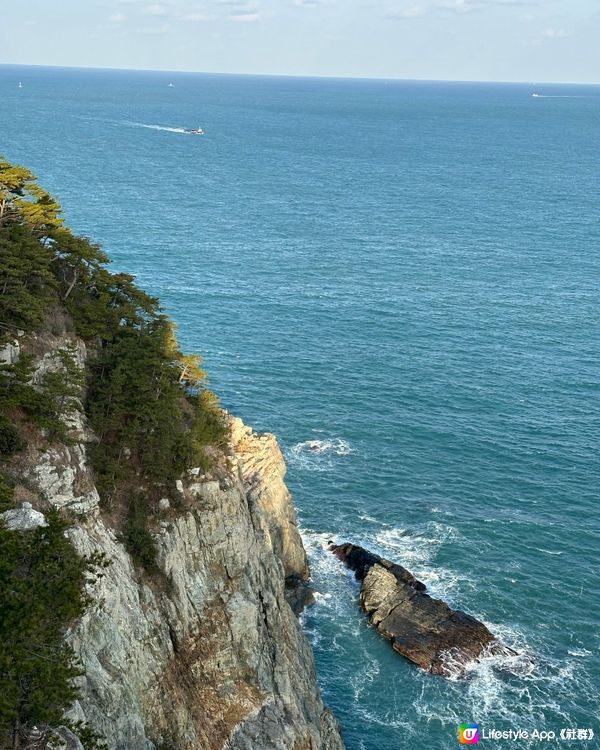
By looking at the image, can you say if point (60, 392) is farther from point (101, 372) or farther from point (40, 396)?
point (101, 372)

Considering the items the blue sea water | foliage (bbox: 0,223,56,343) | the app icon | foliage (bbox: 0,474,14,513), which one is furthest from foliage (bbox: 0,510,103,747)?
the app icon

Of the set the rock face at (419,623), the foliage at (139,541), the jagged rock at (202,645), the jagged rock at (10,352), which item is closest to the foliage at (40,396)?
the jagged rock at (10,352)

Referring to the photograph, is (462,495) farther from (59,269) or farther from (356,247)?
(356,247)

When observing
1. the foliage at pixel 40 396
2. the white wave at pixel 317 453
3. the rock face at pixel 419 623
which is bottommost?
the rock face at pixel 419 623

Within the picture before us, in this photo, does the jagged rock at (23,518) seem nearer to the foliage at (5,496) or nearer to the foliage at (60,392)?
the foliage at (5,496)

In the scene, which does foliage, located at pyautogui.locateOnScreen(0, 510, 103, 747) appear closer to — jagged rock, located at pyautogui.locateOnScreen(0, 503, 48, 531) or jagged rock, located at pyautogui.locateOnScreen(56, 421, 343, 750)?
jagged rock, located at pyautogui.locateOnScreen(0, 503, 48, 531)

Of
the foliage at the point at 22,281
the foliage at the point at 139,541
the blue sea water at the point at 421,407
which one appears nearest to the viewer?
the foliage at the point at 139,541

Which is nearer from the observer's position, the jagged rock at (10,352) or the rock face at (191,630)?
the rock face at (191,630)

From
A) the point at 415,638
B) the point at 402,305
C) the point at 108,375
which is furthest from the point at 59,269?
the point at 402,305
